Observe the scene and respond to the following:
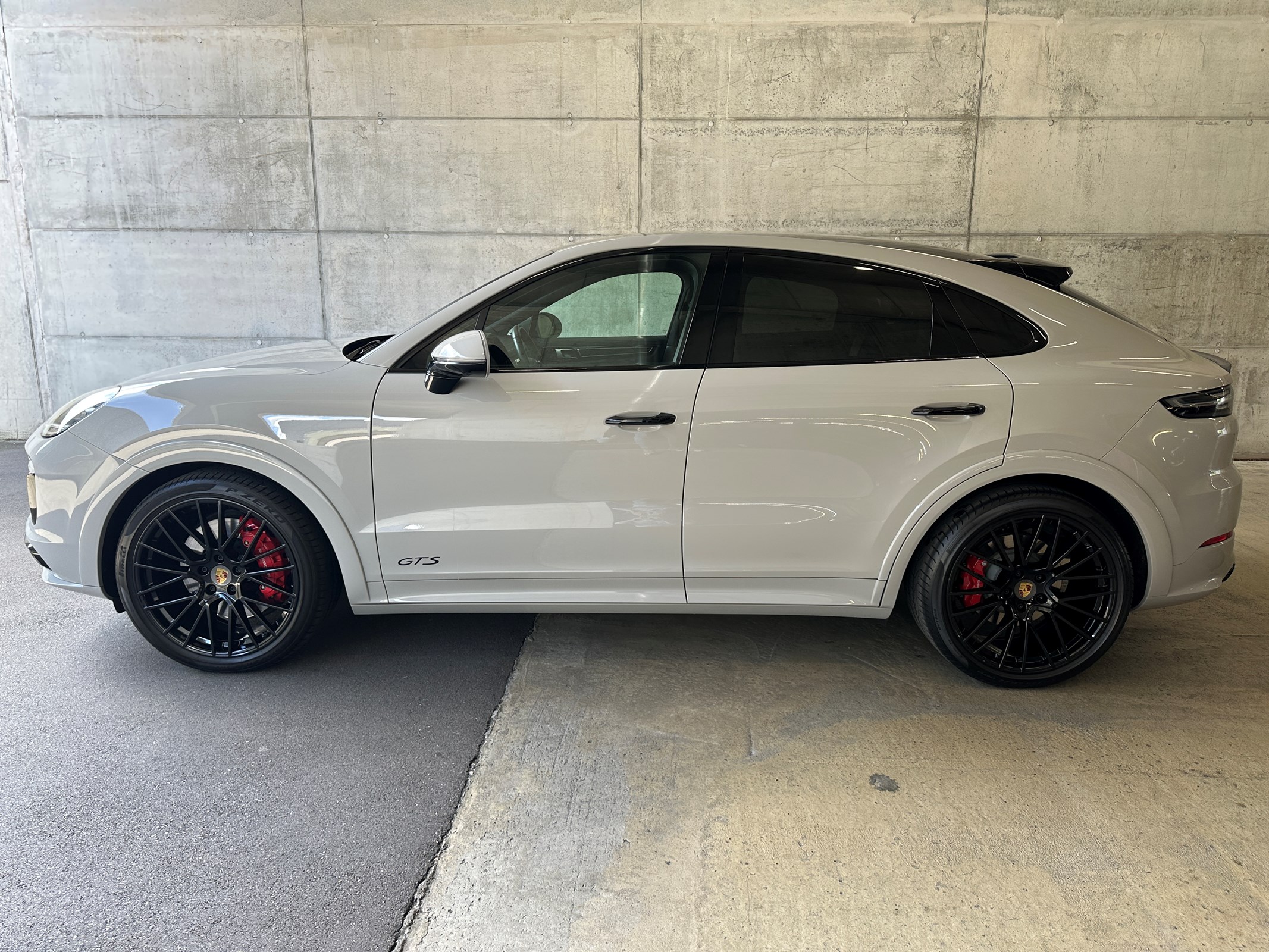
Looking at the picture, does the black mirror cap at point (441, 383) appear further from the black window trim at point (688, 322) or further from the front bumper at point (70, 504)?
the front bumper at point (70, 504)

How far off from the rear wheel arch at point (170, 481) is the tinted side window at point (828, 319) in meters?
1.53

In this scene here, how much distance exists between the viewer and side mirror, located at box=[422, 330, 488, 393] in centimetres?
295

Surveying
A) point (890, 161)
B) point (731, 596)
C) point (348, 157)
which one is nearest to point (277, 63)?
point (348, 157)

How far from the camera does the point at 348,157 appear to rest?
6605 millimetres

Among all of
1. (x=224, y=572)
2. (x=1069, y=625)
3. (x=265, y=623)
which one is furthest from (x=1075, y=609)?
(x=224, y=572)

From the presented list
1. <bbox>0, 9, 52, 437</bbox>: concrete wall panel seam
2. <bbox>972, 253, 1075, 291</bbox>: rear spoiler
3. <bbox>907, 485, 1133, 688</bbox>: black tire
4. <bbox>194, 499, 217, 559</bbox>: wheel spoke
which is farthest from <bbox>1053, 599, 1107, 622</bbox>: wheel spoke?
<bbox>0, 9, 52, 437</bbox>: concrete wall panel seam

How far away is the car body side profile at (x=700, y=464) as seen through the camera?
10.0ft

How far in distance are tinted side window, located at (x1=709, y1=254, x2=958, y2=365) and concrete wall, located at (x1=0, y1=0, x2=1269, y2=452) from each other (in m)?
3.52

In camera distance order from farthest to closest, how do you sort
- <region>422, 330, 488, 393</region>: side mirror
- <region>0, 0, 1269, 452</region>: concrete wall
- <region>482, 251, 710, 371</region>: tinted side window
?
<region>0, 0, 1269, 452</region>: concrete wall < <region>482, 251, 710, 371</region>: tinted side window < <region>422, 330, 488, 393</region>: side mirror

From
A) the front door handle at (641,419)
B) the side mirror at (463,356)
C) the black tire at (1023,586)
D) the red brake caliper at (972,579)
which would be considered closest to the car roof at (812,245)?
the side mirror at (463,356)

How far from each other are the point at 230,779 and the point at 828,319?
99.4 inches

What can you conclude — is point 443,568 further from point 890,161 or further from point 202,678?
point 890,161

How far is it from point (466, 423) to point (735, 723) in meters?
1.43

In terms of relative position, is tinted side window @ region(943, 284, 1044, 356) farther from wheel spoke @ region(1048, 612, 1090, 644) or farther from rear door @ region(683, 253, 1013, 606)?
wheel spoke @ region(1048, 612, 1090, 644)
